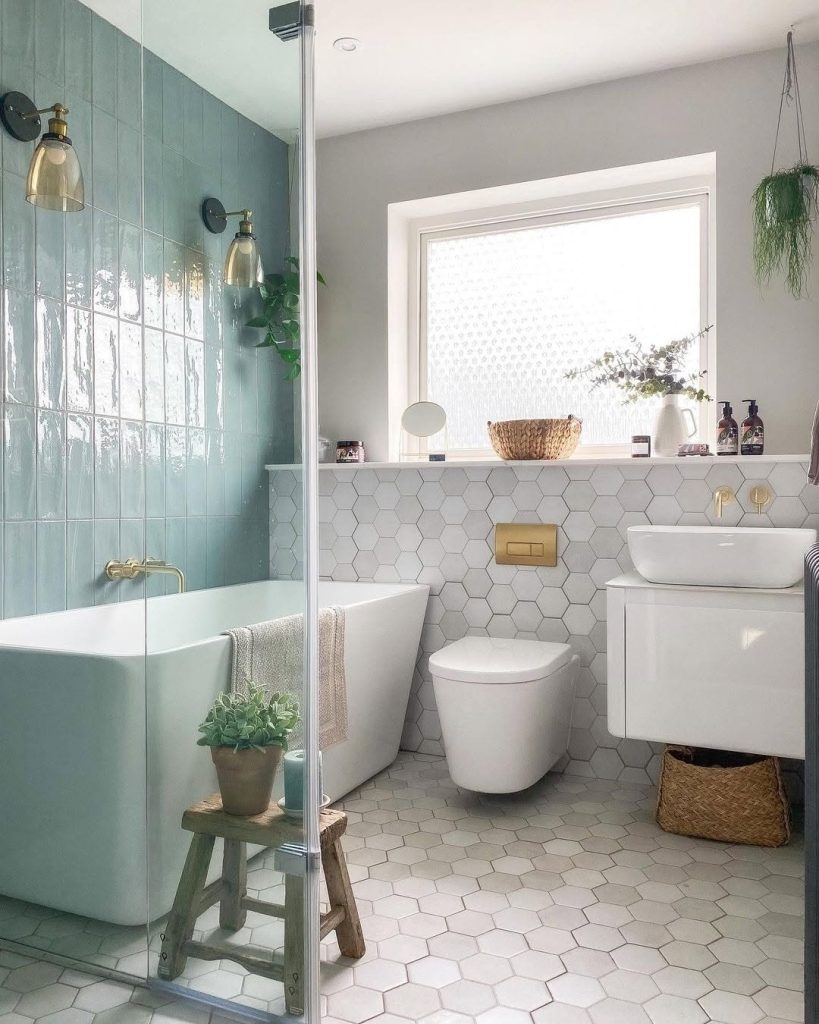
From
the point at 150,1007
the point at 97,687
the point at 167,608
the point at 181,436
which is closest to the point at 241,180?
the point at 181,436

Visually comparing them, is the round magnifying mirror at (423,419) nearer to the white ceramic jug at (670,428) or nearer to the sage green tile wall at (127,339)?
the white ceramic jug at (670,428)

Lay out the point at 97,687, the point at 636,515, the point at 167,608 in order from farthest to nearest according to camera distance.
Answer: the point at 636,515
the point at 97,687
the point at 167,608

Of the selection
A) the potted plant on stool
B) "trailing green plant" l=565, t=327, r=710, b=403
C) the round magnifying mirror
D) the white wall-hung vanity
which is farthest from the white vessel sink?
the potted plant on stool

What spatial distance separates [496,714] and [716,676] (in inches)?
24.8

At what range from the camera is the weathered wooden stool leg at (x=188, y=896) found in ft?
4.68

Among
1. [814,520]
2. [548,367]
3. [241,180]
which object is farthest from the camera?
[548,367]

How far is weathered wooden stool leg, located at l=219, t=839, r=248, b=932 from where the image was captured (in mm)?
1423

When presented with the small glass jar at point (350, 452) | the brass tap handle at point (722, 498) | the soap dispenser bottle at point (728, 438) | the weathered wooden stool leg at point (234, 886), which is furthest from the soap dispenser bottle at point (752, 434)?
the weathered wooden stool leg at point (234, 886)

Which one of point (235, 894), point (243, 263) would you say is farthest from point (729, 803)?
point (243, 263)

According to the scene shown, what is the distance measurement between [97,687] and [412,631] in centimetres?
155

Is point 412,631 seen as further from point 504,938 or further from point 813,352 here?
point 813,352

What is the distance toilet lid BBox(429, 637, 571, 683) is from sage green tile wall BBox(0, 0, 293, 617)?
39.8 inches

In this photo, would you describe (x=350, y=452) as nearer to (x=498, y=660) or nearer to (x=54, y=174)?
(x=498, y=660)

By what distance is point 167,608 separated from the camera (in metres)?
1.50
